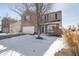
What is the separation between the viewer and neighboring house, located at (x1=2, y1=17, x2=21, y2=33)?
2738 mm

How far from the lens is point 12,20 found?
2.75 meters

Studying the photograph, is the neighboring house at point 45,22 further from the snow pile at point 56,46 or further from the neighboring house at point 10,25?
the snow pile at point 56,46

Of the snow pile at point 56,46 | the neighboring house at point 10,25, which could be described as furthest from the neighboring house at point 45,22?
the snow pile at point 56,46

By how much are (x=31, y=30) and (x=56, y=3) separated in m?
0.61

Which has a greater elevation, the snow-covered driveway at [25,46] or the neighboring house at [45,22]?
the neighboring house at [45,22]

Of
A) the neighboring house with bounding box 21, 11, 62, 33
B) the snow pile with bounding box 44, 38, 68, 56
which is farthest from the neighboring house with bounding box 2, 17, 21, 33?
the snow pile with bounding box 44, 38, 68, 56

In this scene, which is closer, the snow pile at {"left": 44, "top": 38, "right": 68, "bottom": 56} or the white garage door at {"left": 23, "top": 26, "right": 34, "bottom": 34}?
the snow pile at {"left": 44, "top": 38, "right": 68, "bottom": 56}

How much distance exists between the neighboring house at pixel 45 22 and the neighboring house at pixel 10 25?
0.33ft

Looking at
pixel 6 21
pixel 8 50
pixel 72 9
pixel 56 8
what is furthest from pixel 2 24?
pixel 72 9

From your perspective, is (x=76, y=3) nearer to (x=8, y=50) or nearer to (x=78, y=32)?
(x=78, y=32)

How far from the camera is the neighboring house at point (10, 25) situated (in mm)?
2738

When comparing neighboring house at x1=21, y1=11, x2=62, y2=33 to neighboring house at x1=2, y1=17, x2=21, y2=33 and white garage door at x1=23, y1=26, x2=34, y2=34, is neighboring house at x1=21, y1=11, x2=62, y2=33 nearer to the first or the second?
white garage door at x1=23, y1=26, x2=34, y2=34

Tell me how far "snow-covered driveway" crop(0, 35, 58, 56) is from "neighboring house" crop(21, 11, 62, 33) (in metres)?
0.14

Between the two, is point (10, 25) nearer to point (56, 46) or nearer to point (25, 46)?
point (25, 46)
